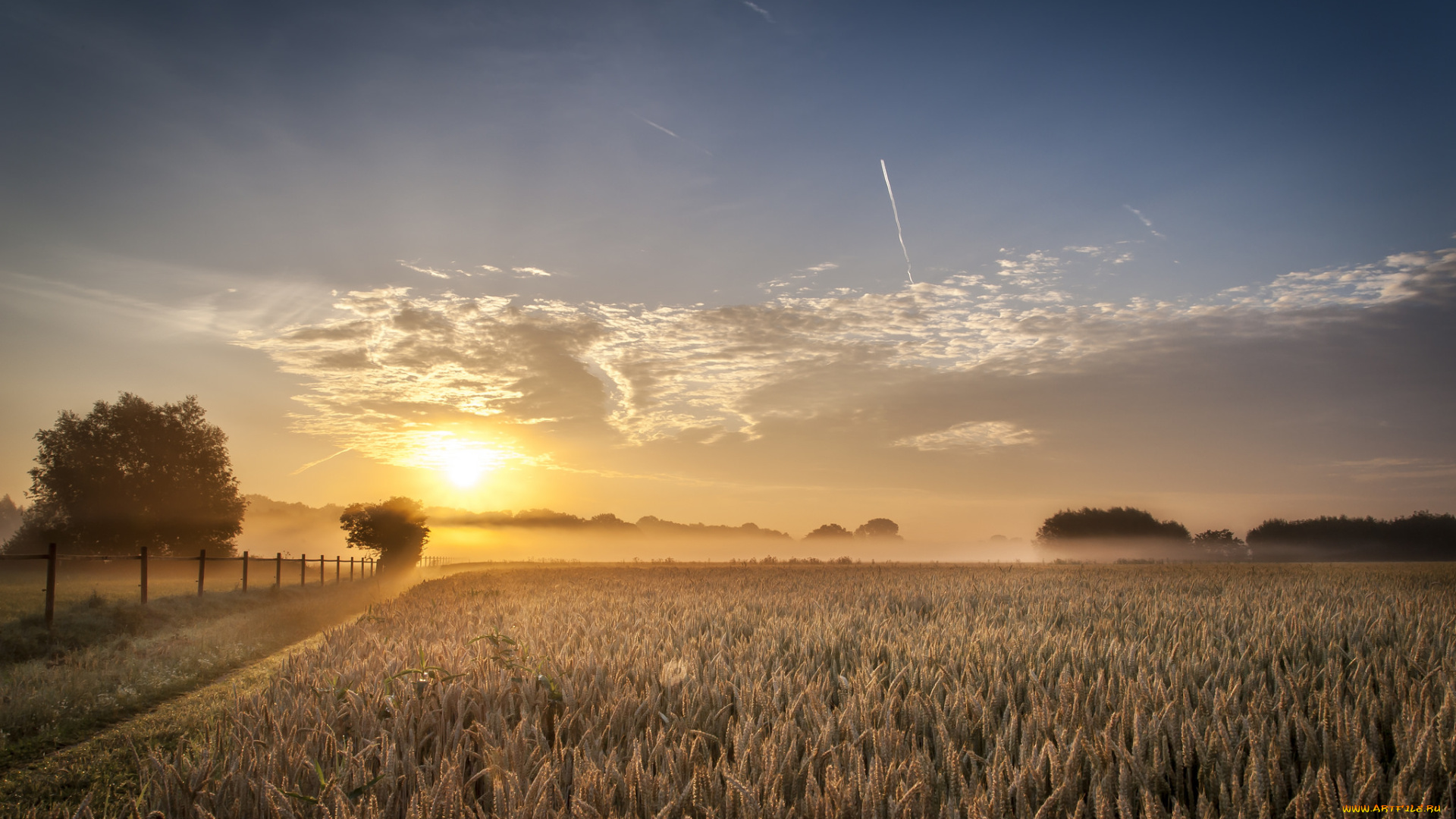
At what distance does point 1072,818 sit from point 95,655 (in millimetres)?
17347

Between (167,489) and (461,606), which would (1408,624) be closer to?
(461,606)

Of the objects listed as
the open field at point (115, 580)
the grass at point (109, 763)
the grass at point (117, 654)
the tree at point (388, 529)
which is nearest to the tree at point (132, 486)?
the open field at point (115, 580)

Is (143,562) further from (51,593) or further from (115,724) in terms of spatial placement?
(115,724)

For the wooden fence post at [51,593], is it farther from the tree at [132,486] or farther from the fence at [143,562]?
the tree at [132,486]

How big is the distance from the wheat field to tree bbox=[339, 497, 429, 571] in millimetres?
44875

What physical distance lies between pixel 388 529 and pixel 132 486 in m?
16.5

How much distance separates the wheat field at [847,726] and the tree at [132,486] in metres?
51.9

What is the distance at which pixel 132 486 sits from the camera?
4534 cm

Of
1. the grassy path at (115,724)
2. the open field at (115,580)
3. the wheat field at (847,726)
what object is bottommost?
the open field at (115,580)

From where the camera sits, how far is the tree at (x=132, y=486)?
4416 cm

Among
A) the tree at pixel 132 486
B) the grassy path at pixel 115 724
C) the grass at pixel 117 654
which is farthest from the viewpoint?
the tree at pixel 132 486

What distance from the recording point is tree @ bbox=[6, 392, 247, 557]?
145 feet

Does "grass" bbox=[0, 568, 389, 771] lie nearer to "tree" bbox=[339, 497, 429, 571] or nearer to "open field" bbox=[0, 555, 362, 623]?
"open field" bbox=[0, 555, 362, 623]

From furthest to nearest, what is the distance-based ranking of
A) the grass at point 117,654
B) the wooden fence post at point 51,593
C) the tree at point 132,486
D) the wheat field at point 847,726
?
1. the tree at point 132,486
2. the wooden fence post at point 51,593
3. the grass at point 117,654
4. the wheat field at point 847,726
